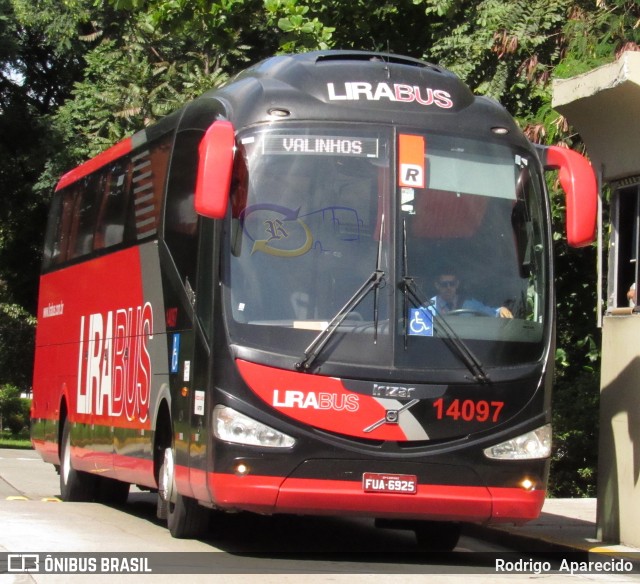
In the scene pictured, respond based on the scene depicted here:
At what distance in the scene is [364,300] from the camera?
959cm

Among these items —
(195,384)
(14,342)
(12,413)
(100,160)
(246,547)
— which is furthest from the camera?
(12,413)

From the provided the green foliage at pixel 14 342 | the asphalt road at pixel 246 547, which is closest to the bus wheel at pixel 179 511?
the asphalt road at pixel 246 547

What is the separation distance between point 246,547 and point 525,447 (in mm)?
2506

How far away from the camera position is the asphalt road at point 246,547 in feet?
29.7

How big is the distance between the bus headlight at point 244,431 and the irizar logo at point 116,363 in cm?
286

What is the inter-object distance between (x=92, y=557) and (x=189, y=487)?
1.09 m

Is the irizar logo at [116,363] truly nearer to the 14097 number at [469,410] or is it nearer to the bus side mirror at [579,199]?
the 14097 number at [469,410]

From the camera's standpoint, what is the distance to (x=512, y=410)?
9797mm

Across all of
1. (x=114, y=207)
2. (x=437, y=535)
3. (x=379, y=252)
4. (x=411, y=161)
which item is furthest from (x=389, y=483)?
(x=114, y=207)

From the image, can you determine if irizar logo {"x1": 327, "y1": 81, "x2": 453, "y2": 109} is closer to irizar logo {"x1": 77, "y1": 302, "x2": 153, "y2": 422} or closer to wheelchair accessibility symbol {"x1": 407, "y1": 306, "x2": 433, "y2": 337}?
wheelchair accessibility symbol {"x1": 407, "y1": 306, "x2": 433, "y2": 337}

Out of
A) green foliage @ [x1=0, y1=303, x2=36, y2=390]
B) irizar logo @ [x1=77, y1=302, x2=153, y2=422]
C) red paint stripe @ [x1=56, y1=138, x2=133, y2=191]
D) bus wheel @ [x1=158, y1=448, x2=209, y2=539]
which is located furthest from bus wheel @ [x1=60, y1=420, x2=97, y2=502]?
green foliage @ [x1=0, y1=303, x2=36, y2=390]

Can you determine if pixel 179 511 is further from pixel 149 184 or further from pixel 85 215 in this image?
A: pixel 85 215

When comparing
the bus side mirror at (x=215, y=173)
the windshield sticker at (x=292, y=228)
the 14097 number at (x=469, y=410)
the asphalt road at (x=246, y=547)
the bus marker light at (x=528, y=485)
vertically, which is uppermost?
the bus side mirror at (x=215, y=173)

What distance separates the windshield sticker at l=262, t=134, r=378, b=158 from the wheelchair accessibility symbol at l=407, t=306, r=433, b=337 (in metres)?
1.22
